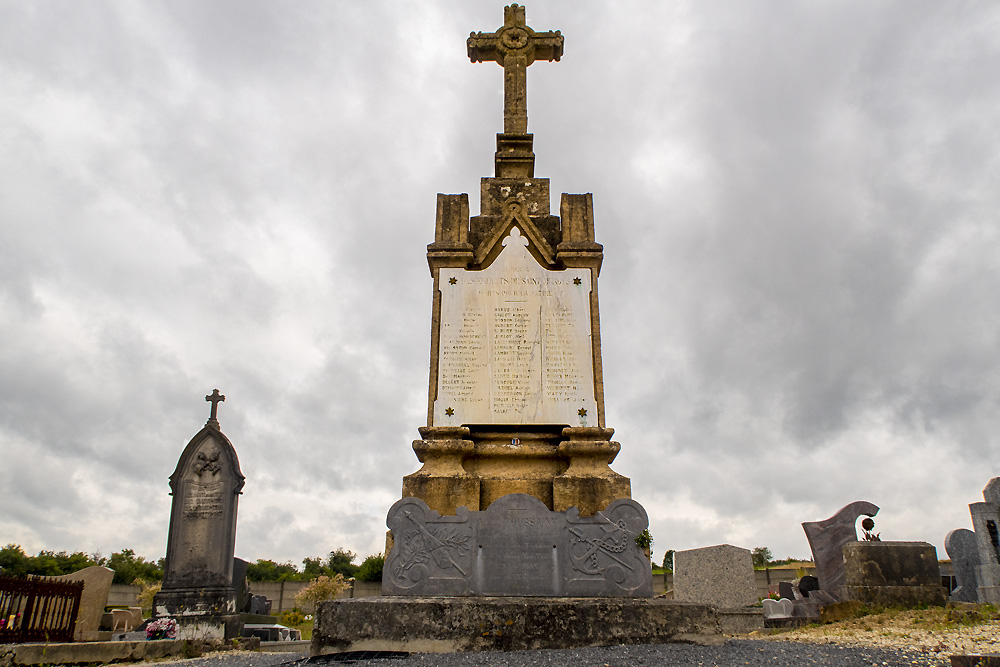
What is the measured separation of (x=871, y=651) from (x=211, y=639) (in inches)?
320

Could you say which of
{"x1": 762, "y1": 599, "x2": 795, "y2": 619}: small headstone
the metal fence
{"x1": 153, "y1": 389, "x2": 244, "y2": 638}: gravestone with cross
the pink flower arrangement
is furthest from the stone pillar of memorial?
{"x1": 762, "y1": 599, "x2": 795, "y2": 619}: small headstone

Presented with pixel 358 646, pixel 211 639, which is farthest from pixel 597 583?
pixel 211 639

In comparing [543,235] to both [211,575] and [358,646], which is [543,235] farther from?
[211,575]

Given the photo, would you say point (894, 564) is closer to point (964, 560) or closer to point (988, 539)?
point (988, 539)

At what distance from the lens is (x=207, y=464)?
10.5 metres

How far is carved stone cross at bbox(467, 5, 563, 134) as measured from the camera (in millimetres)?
8594

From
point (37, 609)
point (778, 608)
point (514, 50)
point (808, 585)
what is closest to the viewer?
point (37, 609)

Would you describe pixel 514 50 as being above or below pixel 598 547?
above

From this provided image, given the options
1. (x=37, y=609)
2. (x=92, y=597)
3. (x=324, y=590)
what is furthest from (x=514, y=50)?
(x=324, y=590)

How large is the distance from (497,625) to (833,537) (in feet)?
29.2

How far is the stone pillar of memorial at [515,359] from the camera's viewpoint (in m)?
6.20

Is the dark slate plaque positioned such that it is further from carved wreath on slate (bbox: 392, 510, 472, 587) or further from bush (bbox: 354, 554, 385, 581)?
bush (bbox: 354, 554, 385, 581)

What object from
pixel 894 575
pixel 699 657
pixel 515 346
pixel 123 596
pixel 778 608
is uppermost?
pixel 515 346

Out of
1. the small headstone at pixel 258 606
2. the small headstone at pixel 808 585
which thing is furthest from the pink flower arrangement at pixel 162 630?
the small headstone at pixel 808 585
